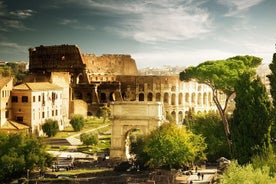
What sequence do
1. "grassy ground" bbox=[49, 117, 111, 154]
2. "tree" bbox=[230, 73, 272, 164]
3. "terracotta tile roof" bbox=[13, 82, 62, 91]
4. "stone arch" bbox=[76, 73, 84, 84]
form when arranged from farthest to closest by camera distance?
1. "stone arch" bbox=[76, 73, 84, 84]
2. "terracotta tile roof" bbox=[13, 82, 62, 91]
3. "grassy ground" bbox=[49, 117, 111, 154]
4. "tree" bbox=[230, 73, 272, 164]

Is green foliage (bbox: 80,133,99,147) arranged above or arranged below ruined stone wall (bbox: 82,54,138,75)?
below

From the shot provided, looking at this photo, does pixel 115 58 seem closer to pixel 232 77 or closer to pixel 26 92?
pixel 26 92

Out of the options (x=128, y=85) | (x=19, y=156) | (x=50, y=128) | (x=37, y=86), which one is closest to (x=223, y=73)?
(x=19, y=156)

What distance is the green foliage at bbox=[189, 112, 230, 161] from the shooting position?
43.5 meters

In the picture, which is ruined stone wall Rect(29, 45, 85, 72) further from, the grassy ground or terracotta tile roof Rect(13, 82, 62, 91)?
terracotta tile roof Rect(13, 82, 62, 91)

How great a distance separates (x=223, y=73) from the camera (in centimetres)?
4691

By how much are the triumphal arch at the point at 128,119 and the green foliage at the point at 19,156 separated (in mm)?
7676

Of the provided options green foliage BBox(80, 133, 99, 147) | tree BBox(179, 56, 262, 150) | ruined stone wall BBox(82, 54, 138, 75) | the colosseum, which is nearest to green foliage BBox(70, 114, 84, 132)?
green foliage BBox(80, 133, 99, 147)

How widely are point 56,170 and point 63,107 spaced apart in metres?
27.2

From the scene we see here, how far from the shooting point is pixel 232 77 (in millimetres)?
46281

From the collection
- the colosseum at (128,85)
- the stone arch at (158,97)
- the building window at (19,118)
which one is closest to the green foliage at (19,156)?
the building window at (19,118)

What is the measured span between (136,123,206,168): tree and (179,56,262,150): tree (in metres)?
5.20

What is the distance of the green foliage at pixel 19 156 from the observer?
1604 inches

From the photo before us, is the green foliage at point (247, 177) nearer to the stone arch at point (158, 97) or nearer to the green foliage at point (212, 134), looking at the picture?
the green foliage at point (212, 134)
